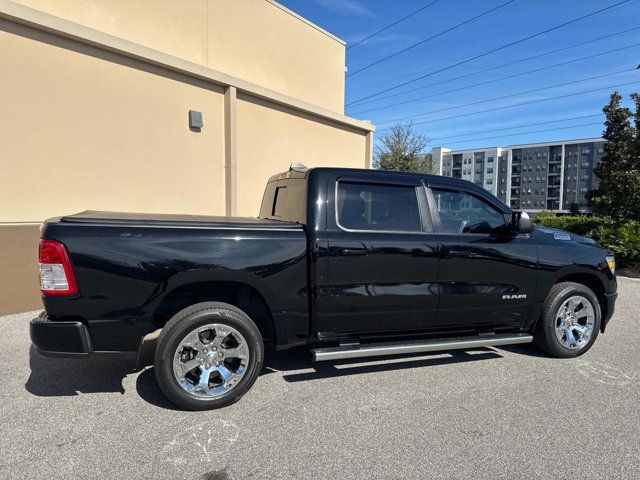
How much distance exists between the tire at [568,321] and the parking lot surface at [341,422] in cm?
18

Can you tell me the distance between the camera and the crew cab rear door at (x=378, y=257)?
3568 millimetres

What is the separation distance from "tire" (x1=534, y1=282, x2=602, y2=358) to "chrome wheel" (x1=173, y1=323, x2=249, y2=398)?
3075 millimetres

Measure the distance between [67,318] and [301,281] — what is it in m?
1.73

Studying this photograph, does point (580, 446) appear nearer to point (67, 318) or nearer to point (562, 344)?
point (562, 344)

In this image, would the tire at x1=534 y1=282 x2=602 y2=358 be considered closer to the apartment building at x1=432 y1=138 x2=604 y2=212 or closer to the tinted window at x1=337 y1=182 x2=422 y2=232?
the tinted window at x1=337 y1=182 x2=422 y2=232

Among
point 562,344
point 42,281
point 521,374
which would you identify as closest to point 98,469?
point 42,281

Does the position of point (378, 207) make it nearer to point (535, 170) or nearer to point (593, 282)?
point (593, 282)

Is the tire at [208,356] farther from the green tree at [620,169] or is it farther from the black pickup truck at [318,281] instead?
the green tree at [620,169]

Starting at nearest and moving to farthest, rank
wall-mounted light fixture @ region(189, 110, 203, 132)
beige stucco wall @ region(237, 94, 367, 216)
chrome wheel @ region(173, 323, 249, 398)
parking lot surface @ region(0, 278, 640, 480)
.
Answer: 1. parking lot surface @ region(0, 278, 640, 480)
2. chrome wheel @ region(173, 323, 249, 398)
3. wall-mounted light fixture @ region(189, 110, 203, 132)
4. beige stucco wall @ region(237, 94, 367, 216)

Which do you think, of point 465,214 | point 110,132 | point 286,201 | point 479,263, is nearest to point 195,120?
point 110,132

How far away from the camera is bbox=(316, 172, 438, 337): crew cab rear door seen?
11.7 ft

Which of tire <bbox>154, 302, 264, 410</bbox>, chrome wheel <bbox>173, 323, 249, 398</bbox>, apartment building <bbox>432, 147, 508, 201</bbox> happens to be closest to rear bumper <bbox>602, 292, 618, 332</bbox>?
tire <bbox>154, 302, 264, 410</bbox>

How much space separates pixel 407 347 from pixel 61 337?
2.72m

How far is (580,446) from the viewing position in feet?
9.21
